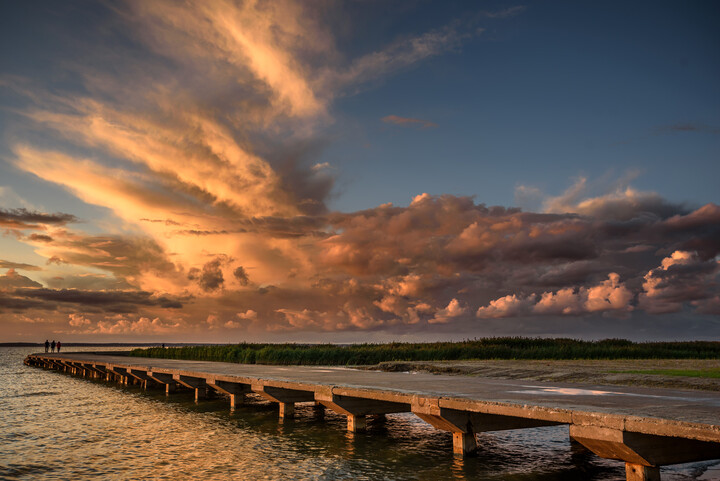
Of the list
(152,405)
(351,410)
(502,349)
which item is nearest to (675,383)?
(351,410)

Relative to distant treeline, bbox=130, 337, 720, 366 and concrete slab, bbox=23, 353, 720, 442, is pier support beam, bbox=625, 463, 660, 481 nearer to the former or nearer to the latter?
concrete slab, bbox=23, 353, 720, 442

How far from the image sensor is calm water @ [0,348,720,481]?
9.09 metres

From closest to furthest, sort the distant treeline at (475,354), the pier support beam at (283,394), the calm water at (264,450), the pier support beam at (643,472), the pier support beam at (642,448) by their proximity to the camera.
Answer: the pier support beam at (642,448) < the pier support beam at (643,472) < the calm water at (264,450) < the pier support beam at (283,394) < the distant treeline at (475,354)

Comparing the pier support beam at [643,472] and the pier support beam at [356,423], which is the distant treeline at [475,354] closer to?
the pier support beam at [356,423]

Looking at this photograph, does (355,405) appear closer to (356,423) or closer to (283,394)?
(356,423)

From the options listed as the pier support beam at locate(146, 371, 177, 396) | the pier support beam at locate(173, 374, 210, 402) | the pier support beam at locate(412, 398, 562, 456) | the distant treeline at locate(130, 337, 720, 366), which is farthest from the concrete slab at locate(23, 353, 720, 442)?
the distant treeline at locate(130, 337, 720, 366)

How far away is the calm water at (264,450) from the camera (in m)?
9.09

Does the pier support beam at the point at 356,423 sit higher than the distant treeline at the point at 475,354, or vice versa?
the distant treeline at the point at 475,354

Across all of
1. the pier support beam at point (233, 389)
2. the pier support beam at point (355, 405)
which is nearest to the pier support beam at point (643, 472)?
the pier support beam at point (355, 405)

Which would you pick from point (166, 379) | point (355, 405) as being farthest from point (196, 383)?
point (355, 405)

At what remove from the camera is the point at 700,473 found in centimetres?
878

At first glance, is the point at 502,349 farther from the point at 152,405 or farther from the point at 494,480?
the point at 494,480

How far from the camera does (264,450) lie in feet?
35.7

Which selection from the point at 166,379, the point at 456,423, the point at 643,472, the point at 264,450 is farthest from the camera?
the point at 166,379
